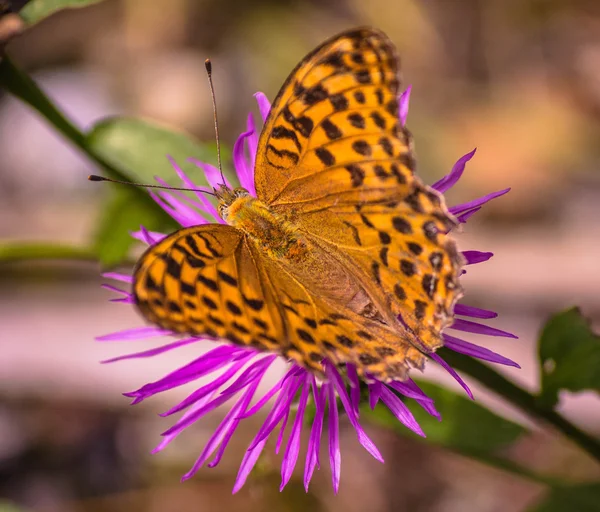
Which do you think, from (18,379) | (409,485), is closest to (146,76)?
(18,379)

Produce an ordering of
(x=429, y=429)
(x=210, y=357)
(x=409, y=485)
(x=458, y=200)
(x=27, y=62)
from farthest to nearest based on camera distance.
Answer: (x=27, y=62) < (x=458, y=200) < (x=409, y=485) < (x=429, y=429) < (x=210, y=357)

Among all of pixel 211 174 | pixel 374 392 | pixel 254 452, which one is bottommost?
pixel 254 452

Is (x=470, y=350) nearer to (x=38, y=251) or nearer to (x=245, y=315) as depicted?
(x=245, y=315)

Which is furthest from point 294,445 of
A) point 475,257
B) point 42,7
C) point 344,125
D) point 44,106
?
point 42,7

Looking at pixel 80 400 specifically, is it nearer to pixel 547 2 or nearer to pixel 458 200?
pixel 458 200

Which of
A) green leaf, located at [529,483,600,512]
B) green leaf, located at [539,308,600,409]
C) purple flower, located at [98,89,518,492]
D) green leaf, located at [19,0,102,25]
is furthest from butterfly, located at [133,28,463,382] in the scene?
green leaf, located at [529,483,600,512]

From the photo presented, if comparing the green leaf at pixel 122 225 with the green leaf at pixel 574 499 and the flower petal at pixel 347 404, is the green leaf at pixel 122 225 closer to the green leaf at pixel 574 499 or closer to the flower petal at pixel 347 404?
the flower petal at pixel 347 404
